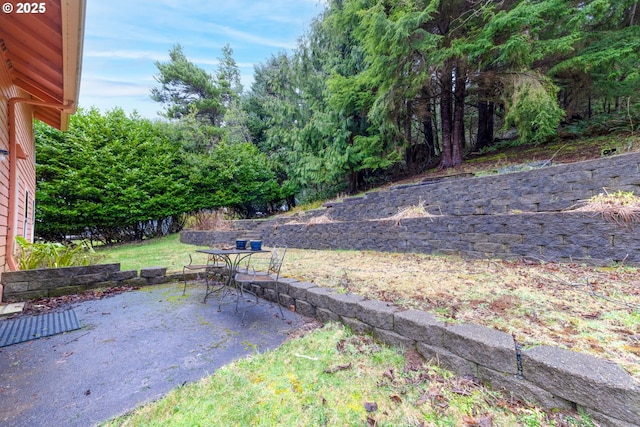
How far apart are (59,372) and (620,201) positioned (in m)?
5.43

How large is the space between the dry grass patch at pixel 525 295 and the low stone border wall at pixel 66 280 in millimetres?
2294

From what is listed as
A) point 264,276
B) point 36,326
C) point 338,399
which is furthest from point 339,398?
point 36,326

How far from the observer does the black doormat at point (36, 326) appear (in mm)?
2381

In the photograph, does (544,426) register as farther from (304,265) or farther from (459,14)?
(459,14)

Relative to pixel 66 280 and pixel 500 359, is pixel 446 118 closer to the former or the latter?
pixel 500 359

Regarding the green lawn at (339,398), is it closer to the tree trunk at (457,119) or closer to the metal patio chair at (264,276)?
the metal patio chair at (264,276)

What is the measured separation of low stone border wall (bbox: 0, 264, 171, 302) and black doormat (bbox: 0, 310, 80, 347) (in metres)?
0.78

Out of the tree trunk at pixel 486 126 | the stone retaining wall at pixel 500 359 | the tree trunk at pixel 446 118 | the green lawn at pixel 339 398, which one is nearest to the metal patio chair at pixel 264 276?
the stone retaining wall at pixel 500 359

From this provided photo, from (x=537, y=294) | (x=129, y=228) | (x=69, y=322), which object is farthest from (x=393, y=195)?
(x=129, y=228)

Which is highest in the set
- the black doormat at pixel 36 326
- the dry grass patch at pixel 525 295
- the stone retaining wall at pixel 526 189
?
the stone retaining wall at pixel 526 189

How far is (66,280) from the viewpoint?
3.67m

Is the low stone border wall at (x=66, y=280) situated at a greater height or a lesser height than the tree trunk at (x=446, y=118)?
lesser

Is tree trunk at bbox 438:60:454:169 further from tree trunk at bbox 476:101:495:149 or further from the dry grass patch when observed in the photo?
the dry grass patch

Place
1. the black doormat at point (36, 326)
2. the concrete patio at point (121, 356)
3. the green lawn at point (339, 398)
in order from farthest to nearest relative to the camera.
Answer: the black doormat at point (36, 326), the concrete patio at point (121, 356), the green lawn at point (339, 398)
